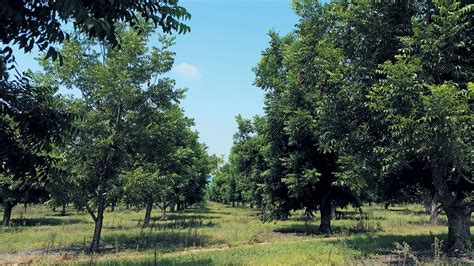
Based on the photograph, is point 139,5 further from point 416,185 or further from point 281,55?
point 281,55

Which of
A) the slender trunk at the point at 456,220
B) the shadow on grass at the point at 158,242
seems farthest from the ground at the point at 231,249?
the slender trunk at the point at 456,220

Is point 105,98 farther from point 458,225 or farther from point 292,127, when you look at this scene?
point 458,225

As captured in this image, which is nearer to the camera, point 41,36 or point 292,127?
point 41,36

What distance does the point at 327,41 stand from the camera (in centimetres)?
1521

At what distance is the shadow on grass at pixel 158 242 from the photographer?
63.9 feet

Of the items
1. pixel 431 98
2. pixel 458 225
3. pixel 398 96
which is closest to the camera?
pixel 431 98

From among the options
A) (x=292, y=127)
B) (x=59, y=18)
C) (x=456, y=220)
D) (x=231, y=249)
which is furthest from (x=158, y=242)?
(x=59, y=18)

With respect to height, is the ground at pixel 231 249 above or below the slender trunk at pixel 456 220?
below

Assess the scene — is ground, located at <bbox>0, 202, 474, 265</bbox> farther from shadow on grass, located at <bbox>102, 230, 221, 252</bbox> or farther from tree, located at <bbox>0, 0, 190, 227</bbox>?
tree, located at <bbox>0, 0, 190, 227</bbox>

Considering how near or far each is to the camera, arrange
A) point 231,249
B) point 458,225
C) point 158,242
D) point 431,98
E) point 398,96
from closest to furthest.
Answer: point 431,98 → point 398,96 → point 458,225 → point 231,249 → point 158,242

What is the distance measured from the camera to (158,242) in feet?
71.0

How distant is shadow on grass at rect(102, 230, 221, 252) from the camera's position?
19484 millimetres

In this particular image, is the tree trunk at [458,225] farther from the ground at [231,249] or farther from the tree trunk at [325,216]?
the tree trunk at [325,216]

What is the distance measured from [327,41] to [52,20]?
1206 cm
